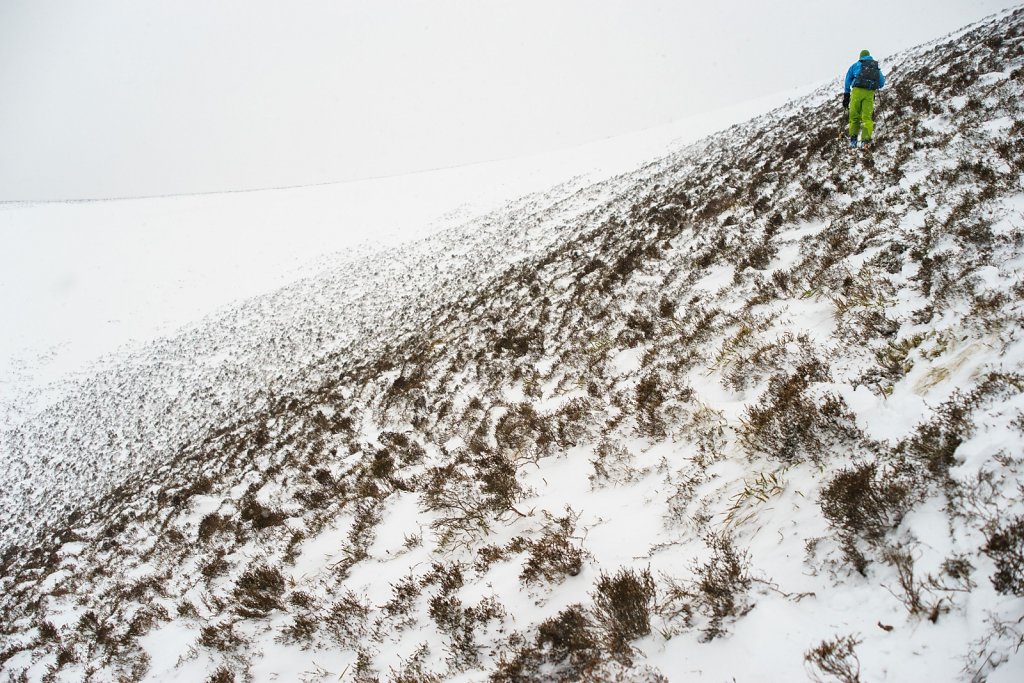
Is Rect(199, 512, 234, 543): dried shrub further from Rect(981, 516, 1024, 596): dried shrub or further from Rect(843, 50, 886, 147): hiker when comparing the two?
Rect(843, 50, 886, 147): hiker

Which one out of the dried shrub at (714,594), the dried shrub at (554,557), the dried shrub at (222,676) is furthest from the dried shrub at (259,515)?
the dried shrub at (714,594)

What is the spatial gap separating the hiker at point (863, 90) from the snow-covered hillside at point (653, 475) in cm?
54

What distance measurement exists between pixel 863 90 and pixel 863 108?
399mm

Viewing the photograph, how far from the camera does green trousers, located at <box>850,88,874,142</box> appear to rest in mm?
10148

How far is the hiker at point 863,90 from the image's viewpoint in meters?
9.95

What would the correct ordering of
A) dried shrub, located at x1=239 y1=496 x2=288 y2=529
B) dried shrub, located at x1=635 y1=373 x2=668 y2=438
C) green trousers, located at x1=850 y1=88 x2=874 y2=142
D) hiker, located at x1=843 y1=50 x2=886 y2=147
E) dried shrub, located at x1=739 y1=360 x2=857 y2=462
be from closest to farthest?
dried shrub, located at x1=739 y1=360 x2=857 y2=462, dried shrub, located at x1=635 y1=373 x2=668 y2=438, dried shrub, located at x1=239 y1=496 x2=288 y2=529, hiker, located at x1=843 y1=50 x2=886 y2=147, green trousers, located at x1=850 y1=88 x2=874 y2=142

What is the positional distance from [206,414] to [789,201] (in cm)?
1786

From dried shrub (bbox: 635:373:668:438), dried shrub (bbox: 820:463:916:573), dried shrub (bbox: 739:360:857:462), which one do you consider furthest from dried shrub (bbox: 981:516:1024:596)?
dried shrub (bbox: 635:373:668:438)

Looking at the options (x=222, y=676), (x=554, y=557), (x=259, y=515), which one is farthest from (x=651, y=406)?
(x=259, y=515)

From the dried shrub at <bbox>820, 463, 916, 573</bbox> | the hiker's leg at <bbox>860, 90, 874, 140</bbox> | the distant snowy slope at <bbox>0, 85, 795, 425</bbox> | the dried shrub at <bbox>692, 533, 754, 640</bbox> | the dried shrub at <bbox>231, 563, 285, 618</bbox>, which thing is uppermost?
the distant snowy slope at <bbox>0, 85, 795, 425</bbox>

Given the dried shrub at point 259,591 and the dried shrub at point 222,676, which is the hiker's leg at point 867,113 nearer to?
the dried shrub at point 259,591

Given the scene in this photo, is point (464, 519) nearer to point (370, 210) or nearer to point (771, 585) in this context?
point (771, 585)

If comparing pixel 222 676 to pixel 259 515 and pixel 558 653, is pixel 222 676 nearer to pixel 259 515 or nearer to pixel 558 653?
pixel 259 515

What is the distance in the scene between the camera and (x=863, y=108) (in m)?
10.3
